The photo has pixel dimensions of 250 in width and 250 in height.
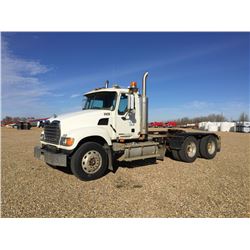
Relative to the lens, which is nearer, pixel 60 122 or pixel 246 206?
pixel 246 206

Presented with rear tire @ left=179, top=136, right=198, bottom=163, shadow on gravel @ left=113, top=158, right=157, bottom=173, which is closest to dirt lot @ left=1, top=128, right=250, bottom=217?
shadow on gravel @ left=113, top=158, right=157, bottom=173

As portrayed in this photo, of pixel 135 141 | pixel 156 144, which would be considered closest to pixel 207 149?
pixel 156 144

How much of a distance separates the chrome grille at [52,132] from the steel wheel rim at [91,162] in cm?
102

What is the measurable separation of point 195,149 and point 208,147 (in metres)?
0.97

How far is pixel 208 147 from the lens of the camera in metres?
9.27

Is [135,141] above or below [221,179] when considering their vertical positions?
above

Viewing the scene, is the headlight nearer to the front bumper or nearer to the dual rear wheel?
the front bumper

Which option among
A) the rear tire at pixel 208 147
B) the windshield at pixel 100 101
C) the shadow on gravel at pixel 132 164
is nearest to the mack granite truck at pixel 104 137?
the windshield at pixel 100 101

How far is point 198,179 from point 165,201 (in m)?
2.08

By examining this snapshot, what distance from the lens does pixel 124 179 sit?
5984 millimetres

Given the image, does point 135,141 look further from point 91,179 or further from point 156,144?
point 91,179

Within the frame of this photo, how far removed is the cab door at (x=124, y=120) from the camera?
6851 mm

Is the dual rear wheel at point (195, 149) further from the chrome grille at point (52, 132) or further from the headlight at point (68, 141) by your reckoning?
the chrome grille at point (52, 132)

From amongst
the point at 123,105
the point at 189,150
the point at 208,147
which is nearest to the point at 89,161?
the point at 123,105
